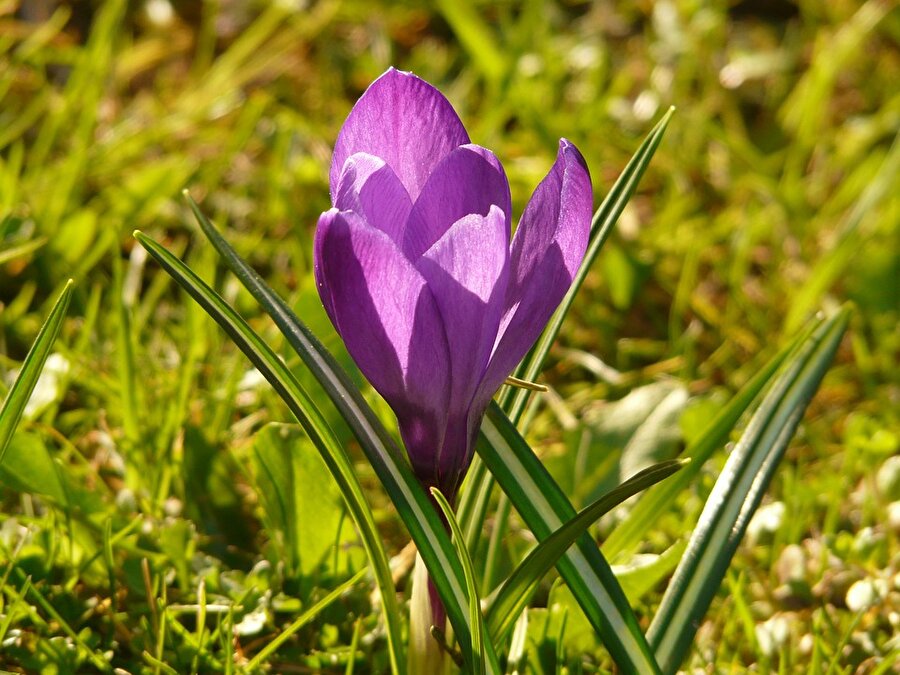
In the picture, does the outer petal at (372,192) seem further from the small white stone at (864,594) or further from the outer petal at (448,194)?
the small white stone at (864,594)

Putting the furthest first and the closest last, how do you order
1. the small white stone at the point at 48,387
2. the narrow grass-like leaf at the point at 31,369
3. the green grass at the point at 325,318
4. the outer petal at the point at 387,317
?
the small white stone at the point at 48,387
the green grass at the point at 325,318
the narrow grass-like leaf at the point at 31,369
the outer petal at the point at 387,317

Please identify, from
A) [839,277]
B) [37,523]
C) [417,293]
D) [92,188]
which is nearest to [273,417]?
[37,523]

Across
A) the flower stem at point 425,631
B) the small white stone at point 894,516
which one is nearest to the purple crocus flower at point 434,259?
the flower stem at point 425,631

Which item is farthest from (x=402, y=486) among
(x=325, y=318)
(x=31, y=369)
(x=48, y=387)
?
(x=48, y=387)

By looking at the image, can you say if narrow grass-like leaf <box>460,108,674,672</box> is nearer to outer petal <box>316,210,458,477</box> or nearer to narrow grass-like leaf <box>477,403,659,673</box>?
narrow grass-like leaf <box>477,403,659,673</box>

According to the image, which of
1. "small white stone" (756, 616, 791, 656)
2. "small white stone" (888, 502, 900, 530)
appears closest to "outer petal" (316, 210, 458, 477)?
"small white stone" (756, 616, 791, 656)

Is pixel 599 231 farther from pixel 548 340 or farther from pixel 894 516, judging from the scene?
pixel 894 516
